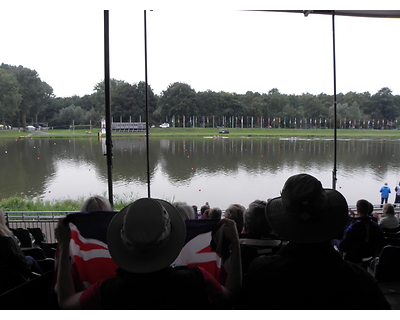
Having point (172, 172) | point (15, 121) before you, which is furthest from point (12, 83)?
point (172, 172)

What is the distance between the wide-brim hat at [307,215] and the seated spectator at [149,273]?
319 mm

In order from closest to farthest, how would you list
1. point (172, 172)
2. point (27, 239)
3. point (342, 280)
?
point (342, 280) < point (27, 239) < point (172, 172)

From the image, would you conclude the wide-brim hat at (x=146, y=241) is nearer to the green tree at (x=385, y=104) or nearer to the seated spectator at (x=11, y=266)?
the seated spectator at (x=11, y=266)

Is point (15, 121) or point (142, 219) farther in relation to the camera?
point (15, 121)

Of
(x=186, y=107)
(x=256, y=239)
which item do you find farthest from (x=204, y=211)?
(x=186, y=107)

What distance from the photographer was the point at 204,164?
Result: 23547 mm

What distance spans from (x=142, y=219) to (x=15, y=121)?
4929 centimetres

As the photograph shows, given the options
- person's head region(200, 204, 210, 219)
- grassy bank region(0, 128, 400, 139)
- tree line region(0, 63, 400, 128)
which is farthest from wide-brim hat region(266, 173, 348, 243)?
grassy bank region(0, 128, 400, 139)

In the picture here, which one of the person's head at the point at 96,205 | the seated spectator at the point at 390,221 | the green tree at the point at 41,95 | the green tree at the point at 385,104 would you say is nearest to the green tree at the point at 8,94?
the green tree at the point at 41,95

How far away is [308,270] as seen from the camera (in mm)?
936

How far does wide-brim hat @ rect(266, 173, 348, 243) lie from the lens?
0.99 m

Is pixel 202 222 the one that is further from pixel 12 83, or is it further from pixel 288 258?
pixel 12 83

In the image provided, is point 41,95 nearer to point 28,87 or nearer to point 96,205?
point 28,87

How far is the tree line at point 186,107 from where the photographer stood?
32875mm
